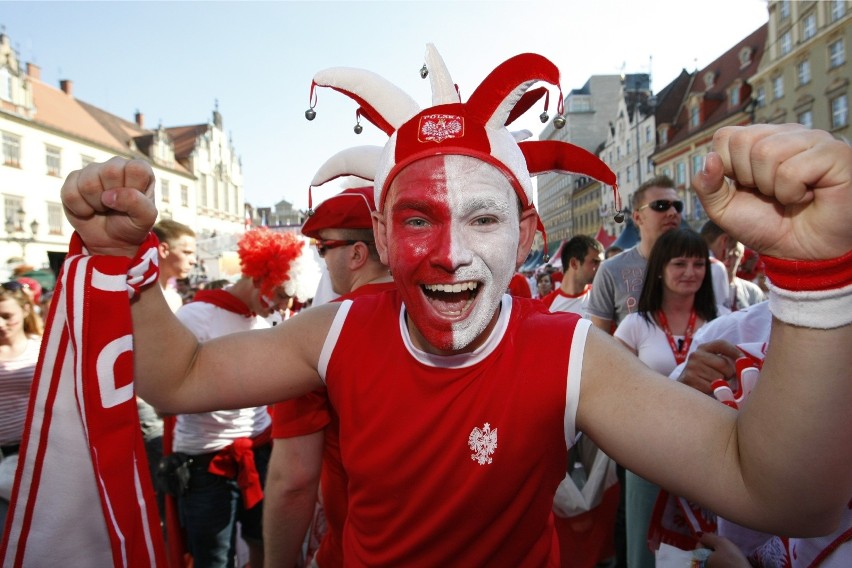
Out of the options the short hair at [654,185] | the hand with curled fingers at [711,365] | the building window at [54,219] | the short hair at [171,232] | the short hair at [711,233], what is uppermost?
the building window at [54,219]

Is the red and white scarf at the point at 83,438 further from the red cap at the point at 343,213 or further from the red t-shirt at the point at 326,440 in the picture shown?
the red cap at the point at 343,213

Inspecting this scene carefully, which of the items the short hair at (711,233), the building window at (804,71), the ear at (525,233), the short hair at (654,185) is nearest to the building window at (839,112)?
the building window at (804,71)

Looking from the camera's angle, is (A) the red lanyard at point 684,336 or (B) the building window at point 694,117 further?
(B) the building window at point 694,117

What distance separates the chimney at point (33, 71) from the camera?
116 ft

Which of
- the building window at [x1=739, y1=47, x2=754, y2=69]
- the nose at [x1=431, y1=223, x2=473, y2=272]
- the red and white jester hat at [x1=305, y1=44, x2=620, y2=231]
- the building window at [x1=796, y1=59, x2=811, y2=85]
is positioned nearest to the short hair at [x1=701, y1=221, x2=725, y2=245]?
the red and white jester hat at [x1=305, y1=44, x2=620, y2=231]

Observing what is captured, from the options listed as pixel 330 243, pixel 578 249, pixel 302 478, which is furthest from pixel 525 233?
pixel 578 249

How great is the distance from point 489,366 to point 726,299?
3304 millimetres

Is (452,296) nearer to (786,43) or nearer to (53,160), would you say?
(786,43)

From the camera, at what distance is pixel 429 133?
4.73 feet

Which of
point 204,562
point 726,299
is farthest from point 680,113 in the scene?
point 204,562

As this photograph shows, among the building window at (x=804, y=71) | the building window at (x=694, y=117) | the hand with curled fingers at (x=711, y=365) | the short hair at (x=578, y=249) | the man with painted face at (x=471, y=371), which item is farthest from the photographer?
the building window at (x=694, y=117)

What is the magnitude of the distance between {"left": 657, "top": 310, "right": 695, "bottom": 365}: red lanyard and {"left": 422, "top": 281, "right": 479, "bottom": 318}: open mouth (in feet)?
7.12

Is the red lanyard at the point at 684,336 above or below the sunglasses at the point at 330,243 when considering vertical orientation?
below

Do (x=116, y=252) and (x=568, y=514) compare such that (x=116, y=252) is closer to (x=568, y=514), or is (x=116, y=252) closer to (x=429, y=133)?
(x=429, y=133)
